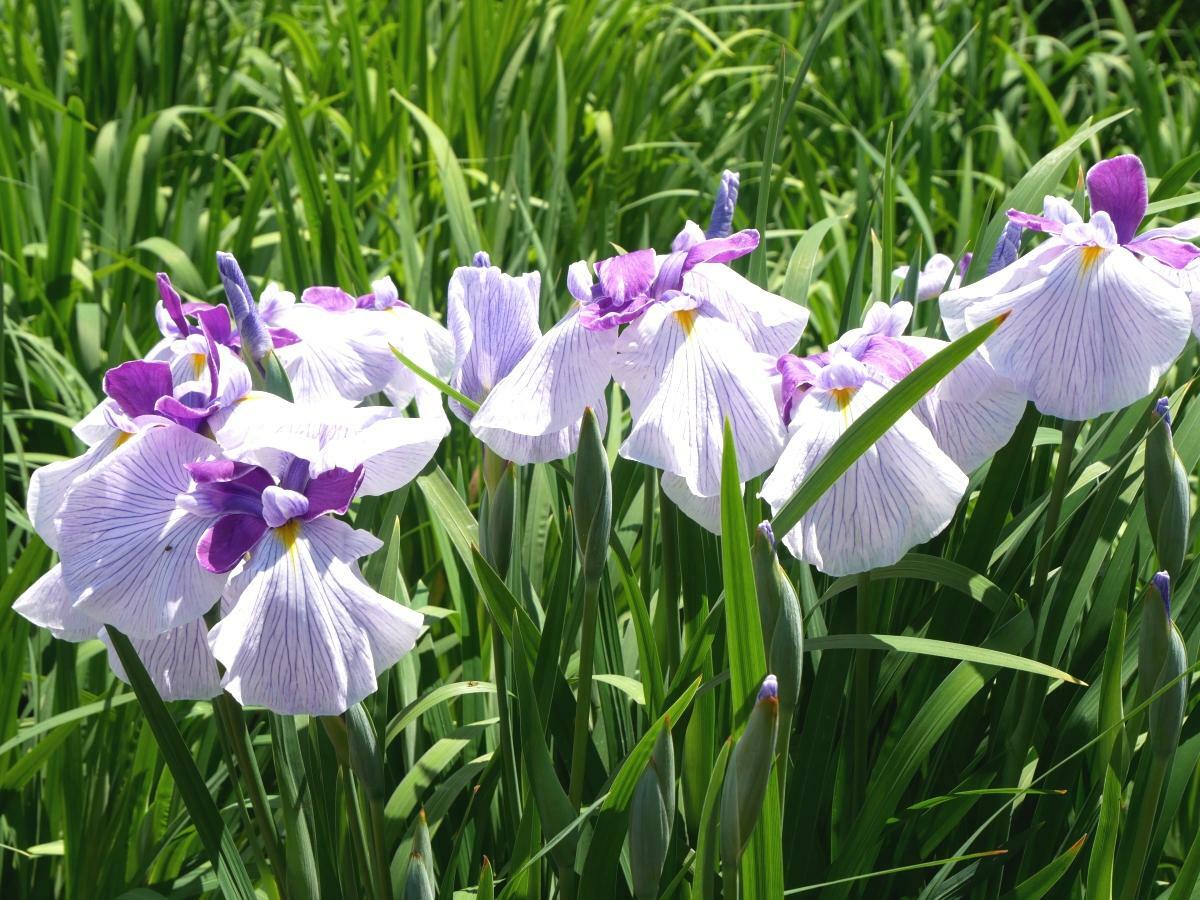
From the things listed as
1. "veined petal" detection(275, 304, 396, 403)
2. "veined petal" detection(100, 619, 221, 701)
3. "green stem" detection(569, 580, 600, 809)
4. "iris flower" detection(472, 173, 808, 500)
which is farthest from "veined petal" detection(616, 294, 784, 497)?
"veined petal" detection(100, 619, 221, 701)

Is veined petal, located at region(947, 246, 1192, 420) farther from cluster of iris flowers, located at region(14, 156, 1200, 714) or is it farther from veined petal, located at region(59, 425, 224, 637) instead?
veined petal, located at region(59, 425, 224, 637)

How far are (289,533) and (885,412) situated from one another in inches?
15.1

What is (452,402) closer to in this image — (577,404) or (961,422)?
(577,404)

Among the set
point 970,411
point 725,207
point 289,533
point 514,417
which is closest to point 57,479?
point 289,533

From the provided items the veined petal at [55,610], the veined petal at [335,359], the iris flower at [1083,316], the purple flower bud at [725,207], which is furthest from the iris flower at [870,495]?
the veined petal at [55,610]

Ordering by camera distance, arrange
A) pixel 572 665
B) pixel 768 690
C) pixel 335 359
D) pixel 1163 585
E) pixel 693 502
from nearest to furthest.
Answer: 1. pixel 768 690
2. pixel 1163 585
3. pixel 693 502
4. pixel 335 359
5. pixel 572 665

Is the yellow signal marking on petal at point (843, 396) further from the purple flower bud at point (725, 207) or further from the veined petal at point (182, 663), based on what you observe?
the veined petal at point (182, 663)

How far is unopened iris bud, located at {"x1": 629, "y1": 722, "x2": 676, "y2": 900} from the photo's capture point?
71 centimetres

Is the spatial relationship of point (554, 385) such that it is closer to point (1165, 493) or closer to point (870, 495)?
point (870, 495)

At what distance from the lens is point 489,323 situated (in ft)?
3.07

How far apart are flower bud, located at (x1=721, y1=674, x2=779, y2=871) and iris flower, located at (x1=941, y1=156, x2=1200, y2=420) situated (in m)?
0.34

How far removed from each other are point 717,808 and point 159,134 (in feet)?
7.18

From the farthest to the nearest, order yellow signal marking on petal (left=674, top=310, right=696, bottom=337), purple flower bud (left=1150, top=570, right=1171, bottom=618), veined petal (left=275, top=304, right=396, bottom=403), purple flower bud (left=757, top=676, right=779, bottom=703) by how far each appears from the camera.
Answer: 1. veined petal (left=275, top=304, right=396, bottom=403)
2. yellow signal marking on petal (left=674, top=310, right=696, bottom=337)
3. purple flower bud (left=1150, top=570, right=1171, bottom=618)
4. purple flower bud (left=757, top=676, right=779, bottom=703)

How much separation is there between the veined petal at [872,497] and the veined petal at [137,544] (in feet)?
1.25
